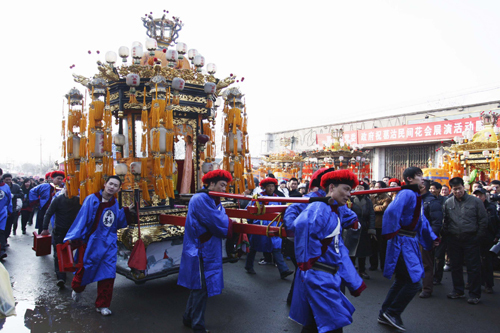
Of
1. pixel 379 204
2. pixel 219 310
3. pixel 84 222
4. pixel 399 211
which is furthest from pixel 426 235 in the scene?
pixel 84 222

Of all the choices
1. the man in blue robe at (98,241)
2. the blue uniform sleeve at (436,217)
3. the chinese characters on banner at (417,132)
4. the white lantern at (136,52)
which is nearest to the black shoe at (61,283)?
the man in blue robe at (98,241)

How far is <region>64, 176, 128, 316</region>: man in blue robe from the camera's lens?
4.11 metres

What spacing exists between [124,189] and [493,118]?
424 inches

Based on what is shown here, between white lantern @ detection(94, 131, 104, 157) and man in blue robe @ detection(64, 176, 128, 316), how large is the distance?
Result: 84cm

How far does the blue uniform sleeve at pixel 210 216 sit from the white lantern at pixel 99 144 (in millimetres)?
2022

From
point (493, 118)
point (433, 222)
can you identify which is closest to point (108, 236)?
point (433, 222)

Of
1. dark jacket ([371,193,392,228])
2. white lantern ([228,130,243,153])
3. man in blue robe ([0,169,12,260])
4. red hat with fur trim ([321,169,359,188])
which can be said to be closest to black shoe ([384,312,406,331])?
red hat with fur trim ([321,169,359,188])

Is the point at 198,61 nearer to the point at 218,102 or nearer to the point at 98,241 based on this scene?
the point at 218,102

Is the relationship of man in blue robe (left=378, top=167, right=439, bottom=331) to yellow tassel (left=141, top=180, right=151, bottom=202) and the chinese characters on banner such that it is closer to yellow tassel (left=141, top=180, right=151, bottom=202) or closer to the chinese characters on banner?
yellow tassel (left=141, top=180, right=151, bottom=202)

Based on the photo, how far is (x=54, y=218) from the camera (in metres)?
5.68

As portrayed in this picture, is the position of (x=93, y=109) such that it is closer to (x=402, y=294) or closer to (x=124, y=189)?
(x=124, y=189)

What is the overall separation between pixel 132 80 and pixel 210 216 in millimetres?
2746

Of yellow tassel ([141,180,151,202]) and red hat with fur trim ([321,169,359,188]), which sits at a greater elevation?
red hat with fur trim ([321,169,359,188])

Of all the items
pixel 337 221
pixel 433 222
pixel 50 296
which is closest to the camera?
pixel 337 221
